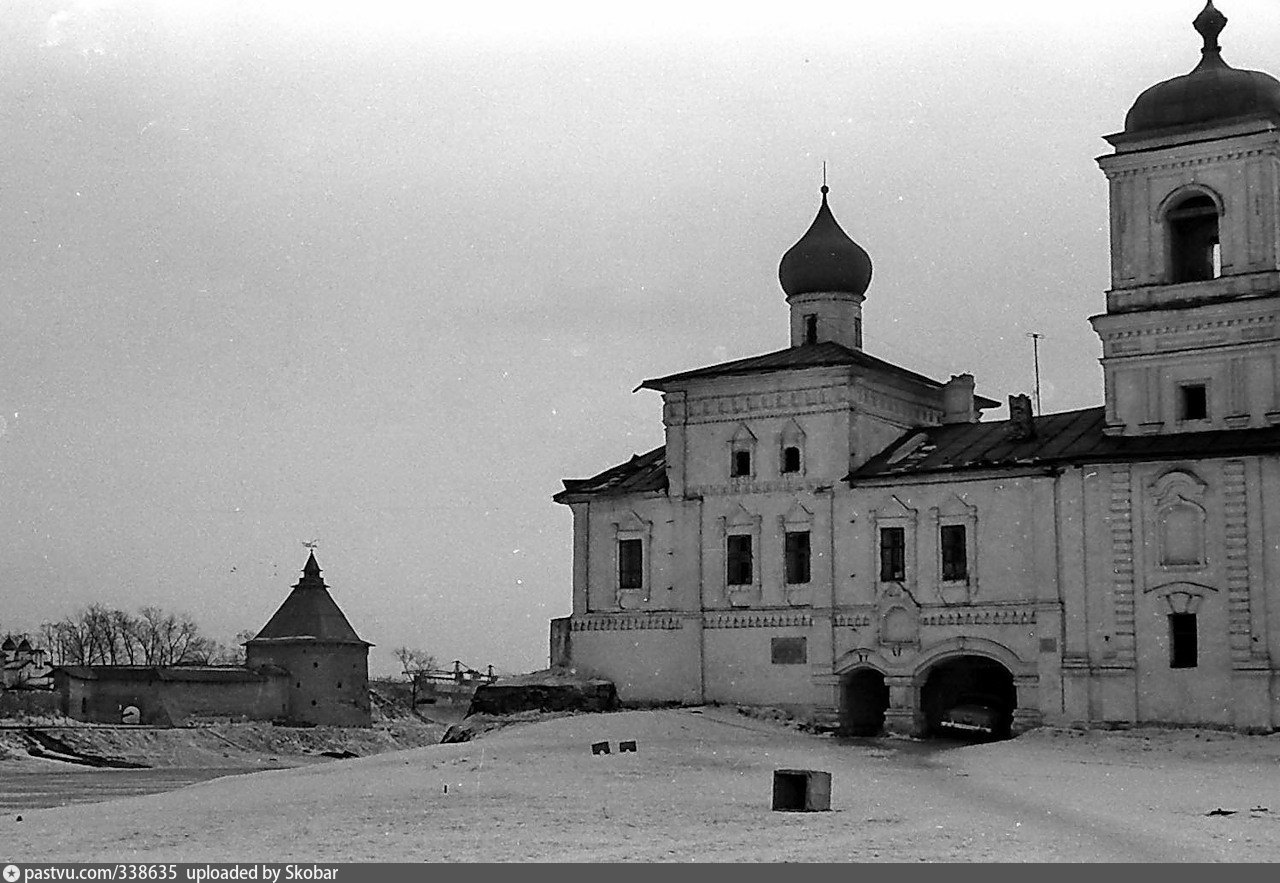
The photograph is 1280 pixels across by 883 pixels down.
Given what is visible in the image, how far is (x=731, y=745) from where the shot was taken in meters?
26.8

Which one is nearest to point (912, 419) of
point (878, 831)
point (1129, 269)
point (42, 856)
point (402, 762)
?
point (1129, 269)

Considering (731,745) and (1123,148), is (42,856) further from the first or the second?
(1123,148)

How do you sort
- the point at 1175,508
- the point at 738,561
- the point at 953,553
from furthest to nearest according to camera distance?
the point at 738,561
the point at 953,553
the point at 1175,508

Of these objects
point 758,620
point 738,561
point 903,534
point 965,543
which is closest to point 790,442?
point 738,561

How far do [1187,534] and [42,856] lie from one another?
1724 cm

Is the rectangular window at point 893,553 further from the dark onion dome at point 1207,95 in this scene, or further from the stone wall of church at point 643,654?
the dark onion dome at point 1207,95

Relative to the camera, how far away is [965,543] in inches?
1126

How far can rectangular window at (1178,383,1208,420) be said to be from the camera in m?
27.0

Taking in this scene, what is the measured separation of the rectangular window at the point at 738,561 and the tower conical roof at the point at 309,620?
1118 inches

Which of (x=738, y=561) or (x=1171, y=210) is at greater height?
(x=1171, y=210)

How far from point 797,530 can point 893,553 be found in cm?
176

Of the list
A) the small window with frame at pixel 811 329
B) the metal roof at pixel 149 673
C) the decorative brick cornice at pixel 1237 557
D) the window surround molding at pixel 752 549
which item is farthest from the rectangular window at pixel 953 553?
the metal roof at pixel 149 673

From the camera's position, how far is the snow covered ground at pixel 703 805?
48.4 feet

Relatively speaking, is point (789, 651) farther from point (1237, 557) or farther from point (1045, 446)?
point (1237, 557)
